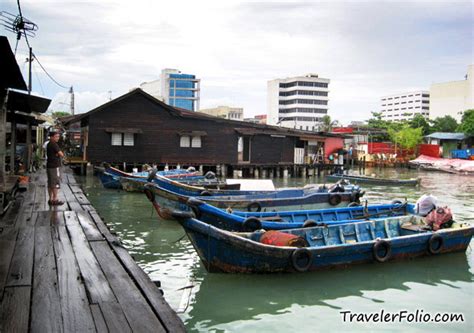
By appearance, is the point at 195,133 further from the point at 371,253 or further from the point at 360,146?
the point at 360,146

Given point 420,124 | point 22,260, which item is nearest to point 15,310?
point 22,260

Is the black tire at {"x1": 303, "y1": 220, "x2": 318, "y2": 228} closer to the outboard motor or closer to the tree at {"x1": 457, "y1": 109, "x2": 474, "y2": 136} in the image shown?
the outboard motor

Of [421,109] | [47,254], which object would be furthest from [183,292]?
[421,109]

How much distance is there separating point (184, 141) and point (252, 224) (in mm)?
20041

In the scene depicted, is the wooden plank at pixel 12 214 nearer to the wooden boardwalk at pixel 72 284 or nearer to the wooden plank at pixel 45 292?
the wooden boardwalk at pixel 72 284

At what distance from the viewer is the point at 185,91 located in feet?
303

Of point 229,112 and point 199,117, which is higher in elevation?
point 229,112

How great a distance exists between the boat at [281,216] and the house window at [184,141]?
60.2 feet

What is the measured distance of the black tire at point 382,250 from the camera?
855cm

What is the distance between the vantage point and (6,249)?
19.0 ft

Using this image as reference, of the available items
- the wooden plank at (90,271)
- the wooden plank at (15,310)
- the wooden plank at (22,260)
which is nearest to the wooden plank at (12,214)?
the wooden plank at (22,260)

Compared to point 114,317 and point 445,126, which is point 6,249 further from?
point 445,126

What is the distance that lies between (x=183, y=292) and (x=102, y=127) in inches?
799

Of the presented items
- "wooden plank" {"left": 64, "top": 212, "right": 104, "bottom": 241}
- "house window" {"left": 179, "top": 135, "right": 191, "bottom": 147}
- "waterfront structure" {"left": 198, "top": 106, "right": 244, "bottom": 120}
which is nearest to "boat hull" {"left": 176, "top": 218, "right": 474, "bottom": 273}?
"wooden plank" {"left": 64, "top": 212, "right": 104, "bottom": 241}
